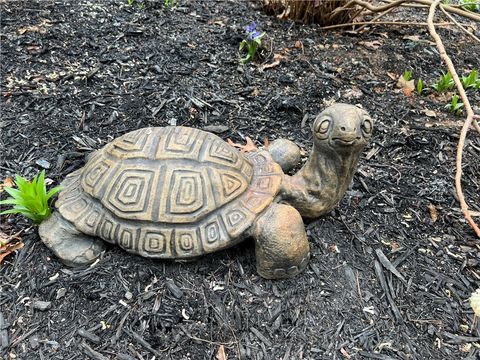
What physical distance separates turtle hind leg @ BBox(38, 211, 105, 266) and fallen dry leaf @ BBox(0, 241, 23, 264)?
0.25 meters

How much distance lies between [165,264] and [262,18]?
340 centimetres

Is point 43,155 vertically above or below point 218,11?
below

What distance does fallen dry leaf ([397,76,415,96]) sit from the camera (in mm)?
4070

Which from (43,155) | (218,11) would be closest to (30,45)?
(43,155)

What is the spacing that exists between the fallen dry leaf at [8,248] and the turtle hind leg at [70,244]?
0.25 meters

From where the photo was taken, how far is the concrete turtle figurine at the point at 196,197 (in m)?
2.32

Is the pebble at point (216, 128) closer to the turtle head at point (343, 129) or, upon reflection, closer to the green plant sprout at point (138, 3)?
the turtle head at point (343, 129)

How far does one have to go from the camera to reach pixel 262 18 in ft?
16.1

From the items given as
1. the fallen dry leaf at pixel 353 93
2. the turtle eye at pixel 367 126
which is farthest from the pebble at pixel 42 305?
the fallen dry leaf at pixel 353 93

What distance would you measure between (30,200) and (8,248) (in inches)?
15.6

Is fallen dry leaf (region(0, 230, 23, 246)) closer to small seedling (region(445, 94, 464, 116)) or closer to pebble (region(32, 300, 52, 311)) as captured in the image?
pebble (region(32, 300, 52, 311))

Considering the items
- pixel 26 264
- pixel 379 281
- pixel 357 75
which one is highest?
pixel 357 75

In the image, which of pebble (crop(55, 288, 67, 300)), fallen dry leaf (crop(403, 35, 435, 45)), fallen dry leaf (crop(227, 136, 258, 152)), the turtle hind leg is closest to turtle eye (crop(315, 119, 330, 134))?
fallen dry leaf (crop(227, 136, 258, 152))

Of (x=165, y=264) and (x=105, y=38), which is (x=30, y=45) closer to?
(x=105, y=38)
